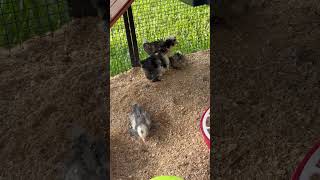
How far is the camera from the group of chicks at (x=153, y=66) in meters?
2.02

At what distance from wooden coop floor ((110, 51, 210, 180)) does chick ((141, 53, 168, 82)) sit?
6 cm

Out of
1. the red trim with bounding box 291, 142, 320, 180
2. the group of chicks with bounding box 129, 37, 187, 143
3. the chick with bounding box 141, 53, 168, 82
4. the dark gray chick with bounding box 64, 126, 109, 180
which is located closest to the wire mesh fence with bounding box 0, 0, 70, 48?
the dark gray chick with bounding box 64, 126, 109, 180

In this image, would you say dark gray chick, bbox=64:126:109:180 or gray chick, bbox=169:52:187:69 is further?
gray chick, bbox=169:52:187:69

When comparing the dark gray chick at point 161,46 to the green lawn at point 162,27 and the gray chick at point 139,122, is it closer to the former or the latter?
the green lawn at point 162,27

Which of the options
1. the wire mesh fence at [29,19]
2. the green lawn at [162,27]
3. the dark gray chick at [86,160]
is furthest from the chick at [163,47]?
the dark gray chick at [86,160]

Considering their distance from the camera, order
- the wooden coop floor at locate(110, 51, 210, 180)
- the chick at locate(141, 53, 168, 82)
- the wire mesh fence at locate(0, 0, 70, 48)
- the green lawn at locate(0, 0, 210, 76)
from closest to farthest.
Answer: the wire mesh fence at locate(0, 0, 70, 48)
the wooden coop floor at locate(110, 51, 210, 180)
the chick at locate(141, 53, 168, 82)
the green lawn at locate(0, 0, 210, 76)

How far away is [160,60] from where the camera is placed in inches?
94.0

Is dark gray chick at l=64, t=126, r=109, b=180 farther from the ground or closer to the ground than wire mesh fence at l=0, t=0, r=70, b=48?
closer to the ground

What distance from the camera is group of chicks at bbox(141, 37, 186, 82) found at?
2.34 meters

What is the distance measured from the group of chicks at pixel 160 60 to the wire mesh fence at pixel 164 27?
362mm

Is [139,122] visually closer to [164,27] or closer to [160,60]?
[160,60]

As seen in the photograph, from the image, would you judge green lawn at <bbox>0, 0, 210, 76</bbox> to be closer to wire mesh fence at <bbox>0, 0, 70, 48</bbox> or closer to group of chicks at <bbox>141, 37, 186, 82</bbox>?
group of chicks at <bbox>141, 37, 186, 82</bbox>

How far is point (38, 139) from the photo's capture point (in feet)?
4.97

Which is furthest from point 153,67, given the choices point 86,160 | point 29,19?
point 86,160
